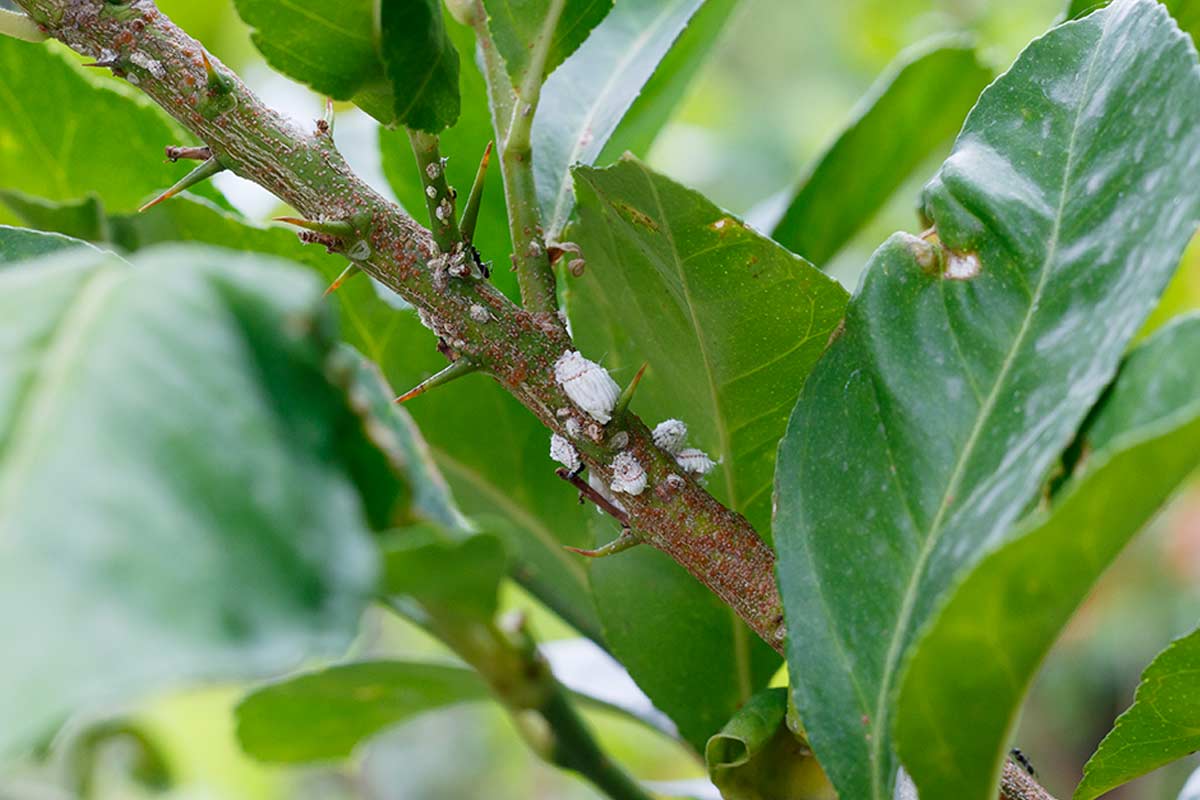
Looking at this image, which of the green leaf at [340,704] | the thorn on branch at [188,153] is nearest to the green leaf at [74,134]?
the thorn on branch at [188,153]

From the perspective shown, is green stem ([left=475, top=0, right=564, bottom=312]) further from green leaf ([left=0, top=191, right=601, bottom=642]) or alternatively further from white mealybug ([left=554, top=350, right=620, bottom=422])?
green leaf ([left=0, top=191, right=601, bottom=642])

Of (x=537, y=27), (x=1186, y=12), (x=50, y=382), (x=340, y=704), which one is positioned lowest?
(x=340, y=704)

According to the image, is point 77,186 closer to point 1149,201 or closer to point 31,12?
point 31,12

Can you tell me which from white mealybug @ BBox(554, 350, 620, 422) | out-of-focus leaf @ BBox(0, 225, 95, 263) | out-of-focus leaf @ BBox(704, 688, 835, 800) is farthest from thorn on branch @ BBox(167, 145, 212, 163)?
out-of-focus leaf @ BBox(704, 688, 835, 800)

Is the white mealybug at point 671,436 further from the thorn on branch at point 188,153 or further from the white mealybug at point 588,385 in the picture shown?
the thorn on branch at point 188,153

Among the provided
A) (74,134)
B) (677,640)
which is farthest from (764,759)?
(74,134)

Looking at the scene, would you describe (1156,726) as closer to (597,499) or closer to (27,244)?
(597,499)
